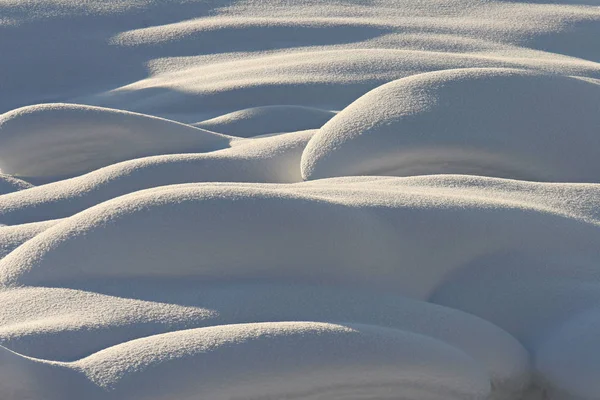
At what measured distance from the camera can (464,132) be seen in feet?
6.10

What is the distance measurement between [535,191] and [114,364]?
79cm

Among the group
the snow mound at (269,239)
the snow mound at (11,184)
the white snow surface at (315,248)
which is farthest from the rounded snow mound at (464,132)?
the snow mound at (11,184)

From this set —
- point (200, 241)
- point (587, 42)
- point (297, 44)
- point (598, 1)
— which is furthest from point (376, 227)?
point (598, 1)

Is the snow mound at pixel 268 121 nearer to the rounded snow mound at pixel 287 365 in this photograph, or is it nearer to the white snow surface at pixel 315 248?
the white snow surface at pixel 315 248

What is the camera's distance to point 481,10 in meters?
3.02

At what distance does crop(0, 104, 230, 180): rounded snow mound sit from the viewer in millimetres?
2078

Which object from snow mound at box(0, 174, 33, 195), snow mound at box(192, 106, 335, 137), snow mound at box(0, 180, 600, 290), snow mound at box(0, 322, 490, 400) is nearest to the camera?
snow mound at box(0, 322, 490, 400)

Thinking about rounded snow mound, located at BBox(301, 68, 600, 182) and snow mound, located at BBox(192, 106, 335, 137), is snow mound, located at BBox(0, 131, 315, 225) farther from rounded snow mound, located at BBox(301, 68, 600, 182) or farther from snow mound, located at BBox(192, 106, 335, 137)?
snow mound, located at BBox(192, 106, 335, 137)

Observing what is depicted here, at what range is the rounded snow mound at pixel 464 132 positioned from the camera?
184 centimetres

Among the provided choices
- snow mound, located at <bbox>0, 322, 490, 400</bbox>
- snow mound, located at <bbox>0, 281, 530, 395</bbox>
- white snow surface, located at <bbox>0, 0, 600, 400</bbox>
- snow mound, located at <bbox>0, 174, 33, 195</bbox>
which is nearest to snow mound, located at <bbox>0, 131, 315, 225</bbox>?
white snow surface, located at <bbox>0, 0, 600, 400</bbox>

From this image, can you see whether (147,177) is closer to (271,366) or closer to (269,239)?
(269,239)

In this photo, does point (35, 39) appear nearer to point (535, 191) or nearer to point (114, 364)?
point (535, 191)

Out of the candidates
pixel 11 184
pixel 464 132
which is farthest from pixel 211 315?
pixel 11 184

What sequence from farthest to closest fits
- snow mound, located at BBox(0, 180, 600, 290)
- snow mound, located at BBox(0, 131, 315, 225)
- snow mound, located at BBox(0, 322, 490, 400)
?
1. snow mound, located at BBox(0, 131, 315, 225)
2. snow mound, located at BBox(0, 180, 600, 290)
3. snow mound, located at BBox(0, 322, 490, 400)
